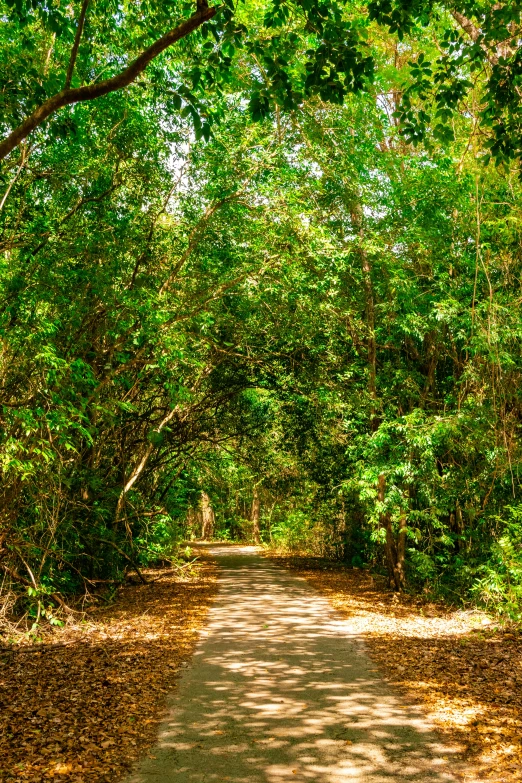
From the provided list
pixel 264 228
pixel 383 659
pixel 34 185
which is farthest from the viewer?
pixel 264 228

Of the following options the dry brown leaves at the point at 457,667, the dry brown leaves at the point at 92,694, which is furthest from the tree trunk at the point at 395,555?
the dry brown leaves at the point at 92,694

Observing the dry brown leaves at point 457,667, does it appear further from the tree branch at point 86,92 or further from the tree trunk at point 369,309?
the tree branch at point 86,92

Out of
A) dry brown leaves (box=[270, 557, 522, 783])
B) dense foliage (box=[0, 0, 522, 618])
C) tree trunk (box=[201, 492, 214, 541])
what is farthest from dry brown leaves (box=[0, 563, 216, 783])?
tree trunk (box=[201, 492, 214, 541])

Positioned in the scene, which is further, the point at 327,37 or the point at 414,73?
the point at 414,73

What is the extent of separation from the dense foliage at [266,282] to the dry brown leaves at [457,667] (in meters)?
0.86

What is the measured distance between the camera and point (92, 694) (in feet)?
20.5

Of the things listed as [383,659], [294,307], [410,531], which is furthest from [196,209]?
[383,659]

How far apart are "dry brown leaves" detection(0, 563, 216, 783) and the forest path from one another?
0.87 ft

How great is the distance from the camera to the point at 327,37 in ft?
17.2

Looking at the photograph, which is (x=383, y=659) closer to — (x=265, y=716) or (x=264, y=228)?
(x=265, y=716)

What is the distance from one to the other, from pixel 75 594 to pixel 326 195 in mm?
9011

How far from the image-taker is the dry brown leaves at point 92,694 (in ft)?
15.2

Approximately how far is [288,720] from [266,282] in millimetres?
7968

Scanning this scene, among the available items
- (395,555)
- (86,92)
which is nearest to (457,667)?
(395,555)
